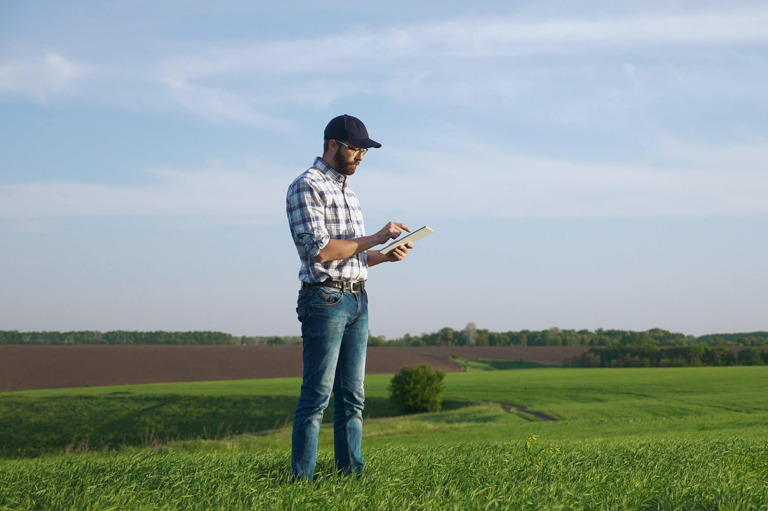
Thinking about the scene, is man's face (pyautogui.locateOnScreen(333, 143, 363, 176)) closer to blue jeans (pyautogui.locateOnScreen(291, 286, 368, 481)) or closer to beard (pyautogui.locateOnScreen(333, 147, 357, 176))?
beard (pyautogui.locateOnScreen(333, 147, 357, 176))

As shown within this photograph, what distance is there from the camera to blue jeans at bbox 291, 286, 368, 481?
3957mm

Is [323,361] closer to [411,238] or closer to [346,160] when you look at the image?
[411,238]

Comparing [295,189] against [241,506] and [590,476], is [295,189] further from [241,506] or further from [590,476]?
[590,476]

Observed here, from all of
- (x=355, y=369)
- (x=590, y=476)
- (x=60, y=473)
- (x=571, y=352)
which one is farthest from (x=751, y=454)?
(x=571, y=352)

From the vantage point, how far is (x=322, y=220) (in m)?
4.09

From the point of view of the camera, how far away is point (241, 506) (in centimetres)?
307

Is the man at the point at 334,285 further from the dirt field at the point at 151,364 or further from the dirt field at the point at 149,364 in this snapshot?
the dirt field at the point at 151,364

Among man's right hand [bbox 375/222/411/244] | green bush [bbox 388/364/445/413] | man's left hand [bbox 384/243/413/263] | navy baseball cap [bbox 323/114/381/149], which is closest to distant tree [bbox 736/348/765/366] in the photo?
green bush [bbox 388/364/445/413]

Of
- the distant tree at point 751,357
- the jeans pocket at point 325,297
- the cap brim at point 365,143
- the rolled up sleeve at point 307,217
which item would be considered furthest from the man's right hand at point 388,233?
the distant tree at point 751,357

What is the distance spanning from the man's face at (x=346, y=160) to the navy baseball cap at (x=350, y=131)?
0.20 ft

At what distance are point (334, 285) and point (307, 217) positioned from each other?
1.58 feet

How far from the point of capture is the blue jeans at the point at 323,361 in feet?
13.0

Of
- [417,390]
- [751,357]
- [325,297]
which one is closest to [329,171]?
[325,297]

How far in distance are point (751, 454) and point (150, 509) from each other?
14.6ft
